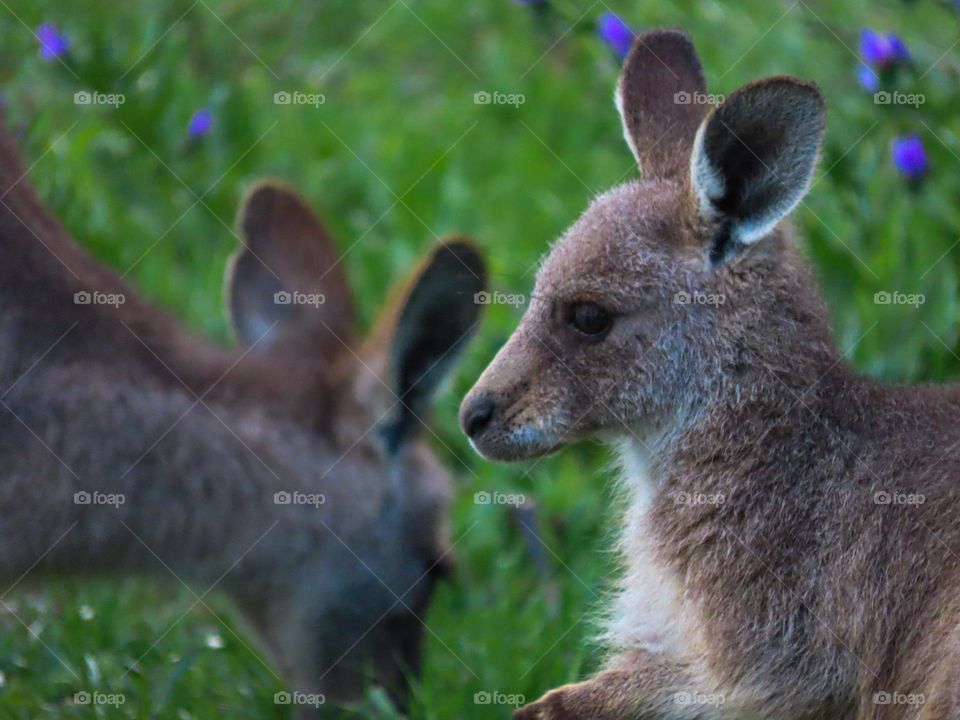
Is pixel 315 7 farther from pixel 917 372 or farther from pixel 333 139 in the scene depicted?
pixel 917 372

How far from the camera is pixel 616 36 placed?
21.1ft

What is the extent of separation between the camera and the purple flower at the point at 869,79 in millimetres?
6025

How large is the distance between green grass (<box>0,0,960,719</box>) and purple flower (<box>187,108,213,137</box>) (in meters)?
0.07

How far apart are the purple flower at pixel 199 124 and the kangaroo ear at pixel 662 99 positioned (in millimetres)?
3538

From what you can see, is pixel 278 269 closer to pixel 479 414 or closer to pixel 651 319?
pixel 479 414

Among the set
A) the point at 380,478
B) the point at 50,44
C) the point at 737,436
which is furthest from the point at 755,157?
the point at 50,44

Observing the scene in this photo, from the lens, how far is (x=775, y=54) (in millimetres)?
7512

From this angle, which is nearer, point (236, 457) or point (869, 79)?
point (236, 457)

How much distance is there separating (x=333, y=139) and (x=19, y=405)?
4.19 m

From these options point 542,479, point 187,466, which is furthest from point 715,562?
point 542,479

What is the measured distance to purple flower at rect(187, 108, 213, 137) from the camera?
762cm

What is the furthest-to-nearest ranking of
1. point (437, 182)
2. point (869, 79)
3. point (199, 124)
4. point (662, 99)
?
point (437, 182), point (199, 124), point (869, 79), point (662, 99)

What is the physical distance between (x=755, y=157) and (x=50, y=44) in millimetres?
4333

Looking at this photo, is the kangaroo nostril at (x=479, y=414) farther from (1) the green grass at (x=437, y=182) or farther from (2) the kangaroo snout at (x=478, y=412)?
(1) the green grass at (x=437, y=182)
